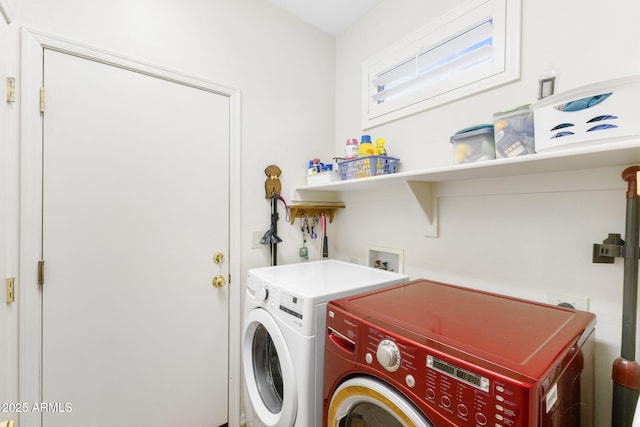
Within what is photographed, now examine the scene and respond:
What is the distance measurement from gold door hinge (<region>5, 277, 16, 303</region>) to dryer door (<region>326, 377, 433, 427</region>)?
1355 mm

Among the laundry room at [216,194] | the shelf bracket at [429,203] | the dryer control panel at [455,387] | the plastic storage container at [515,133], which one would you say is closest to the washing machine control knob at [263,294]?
the laundry room at [216,194]

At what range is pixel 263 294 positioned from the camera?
1.35 m

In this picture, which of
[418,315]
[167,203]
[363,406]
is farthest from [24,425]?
[418,315]

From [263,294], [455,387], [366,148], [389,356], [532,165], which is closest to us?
[455,387]

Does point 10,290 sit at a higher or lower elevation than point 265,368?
higher

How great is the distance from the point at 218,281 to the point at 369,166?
3.69ft

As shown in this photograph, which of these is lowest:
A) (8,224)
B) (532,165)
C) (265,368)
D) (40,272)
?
(265,368)

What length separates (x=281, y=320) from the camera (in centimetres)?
122

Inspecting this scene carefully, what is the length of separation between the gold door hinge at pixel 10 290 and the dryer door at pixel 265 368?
37.8 inches

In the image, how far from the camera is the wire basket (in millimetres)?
1618

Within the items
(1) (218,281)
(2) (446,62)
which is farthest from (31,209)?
(2) (446,62)

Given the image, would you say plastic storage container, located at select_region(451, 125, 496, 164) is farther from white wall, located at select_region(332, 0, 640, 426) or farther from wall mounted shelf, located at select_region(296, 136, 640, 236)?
white wall, located at select_region(332, 0, 640, 426)

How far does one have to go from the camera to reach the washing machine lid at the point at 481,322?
2.29 ft

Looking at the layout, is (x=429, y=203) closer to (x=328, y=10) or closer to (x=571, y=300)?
(x=571, y=300)
